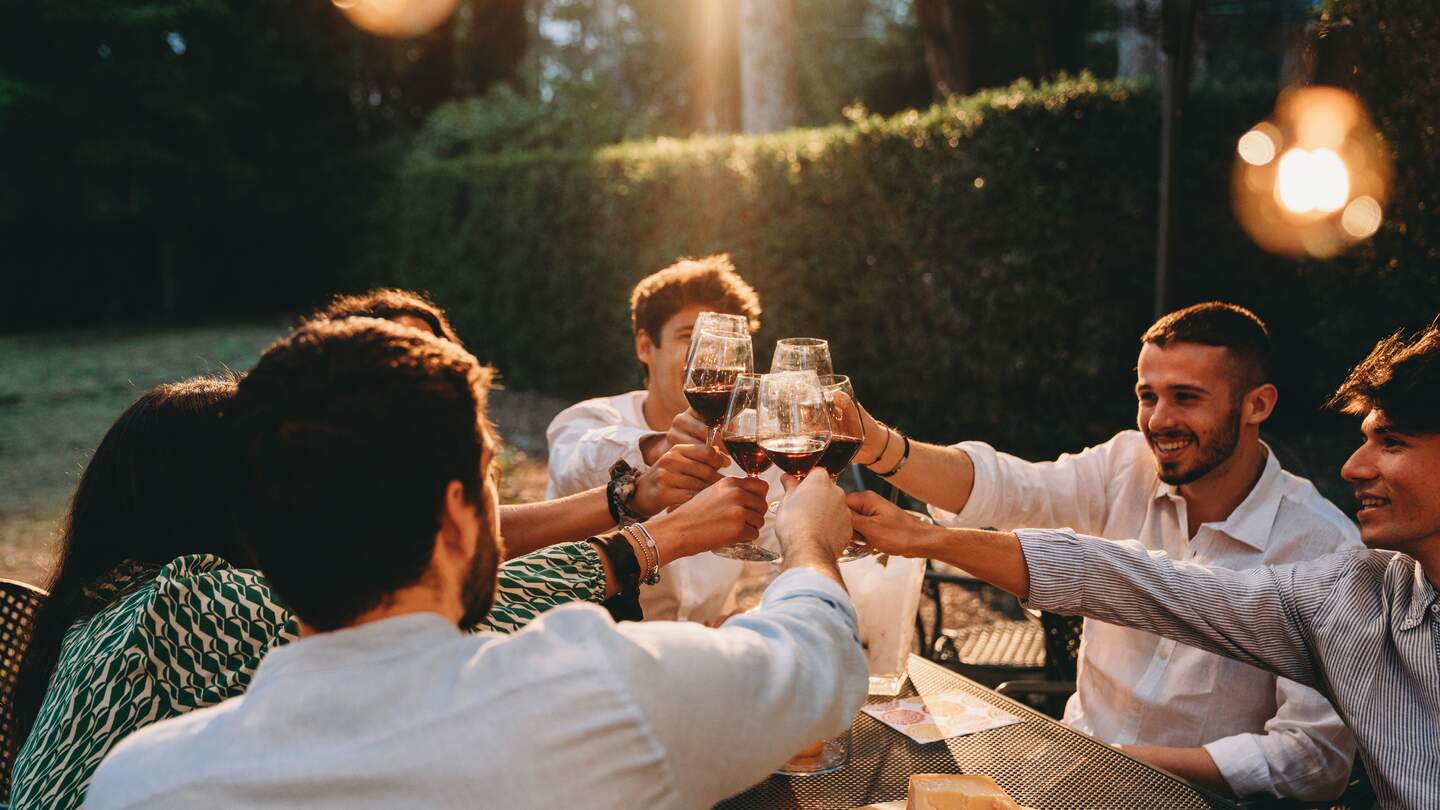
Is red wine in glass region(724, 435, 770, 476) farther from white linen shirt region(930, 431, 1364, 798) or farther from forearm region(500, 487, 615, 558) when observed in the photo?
white linen shirt region(930, 431, 1364, 798)

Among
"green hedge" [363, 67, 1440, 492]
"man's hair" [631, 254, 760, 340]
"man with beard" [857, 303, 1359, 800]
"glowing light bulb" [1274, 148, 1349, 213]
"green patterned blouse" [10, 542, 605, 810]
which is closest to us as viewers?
"green patterned blouse" [10, 542, 605, 810]

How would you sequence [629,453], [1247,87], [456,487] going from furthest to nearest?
[1247,87], [629,453], [456,487]

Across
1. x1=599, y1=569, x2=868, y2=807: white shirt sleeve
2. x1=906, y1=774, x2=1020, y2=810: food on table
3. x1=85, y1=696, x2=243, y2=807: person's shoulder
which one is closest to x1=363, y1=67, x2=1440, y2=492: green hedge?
x1=906, y1=774, x2=1020, y2=810: food on table

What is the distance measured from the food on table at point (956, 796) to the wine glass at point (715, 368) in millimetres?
942

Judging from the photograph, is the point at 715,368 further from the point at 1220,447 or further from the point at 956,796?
the point at 1220,447

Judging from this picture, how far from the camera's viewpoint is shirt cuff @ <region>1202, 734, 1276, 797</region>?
245cm

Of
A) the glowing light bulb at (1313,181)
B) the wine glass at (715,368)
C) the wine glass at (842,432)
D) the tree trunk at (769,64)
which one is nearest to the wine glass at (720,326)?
the wine glass at (715,368)

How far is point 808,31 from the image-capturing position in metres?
24.8

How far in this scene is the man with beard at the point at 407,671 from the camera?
122 cm

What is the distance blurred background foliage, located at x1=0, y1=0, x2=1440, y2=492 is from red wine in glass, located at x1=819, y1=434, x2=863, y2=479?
3.42m

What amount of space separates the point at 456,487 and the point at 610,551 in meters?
0.94

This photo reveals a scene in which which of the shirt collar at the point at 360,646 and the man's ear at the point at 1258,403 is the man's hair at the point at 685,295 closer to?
the man's ear at the point at 1258,403

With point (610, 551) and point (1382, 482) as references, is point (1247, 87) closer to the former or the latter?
point (1382, 482)

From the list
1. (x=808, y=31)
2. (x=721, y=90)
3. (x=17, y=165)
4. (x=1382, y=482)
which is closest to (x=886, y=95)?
(x=721, y=90)
